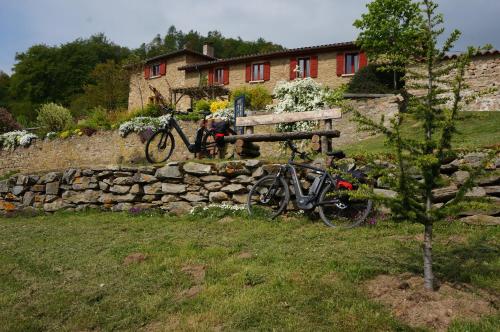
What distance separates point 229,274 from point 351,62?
2119 centimetres

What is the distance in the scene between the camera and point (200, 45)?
206ft

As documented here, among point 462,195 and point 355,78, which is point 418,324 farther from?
point 355,78

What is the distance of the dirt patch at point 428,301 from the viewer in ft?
10.9

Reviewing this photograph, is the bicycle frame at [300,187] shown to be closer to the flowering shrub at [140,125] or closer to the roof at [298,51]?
the flowering shrub at [140,125]

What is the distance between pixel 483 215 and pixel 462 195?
8.26 ft

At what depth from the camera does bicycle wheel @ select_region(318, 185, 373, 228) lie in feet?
19.8

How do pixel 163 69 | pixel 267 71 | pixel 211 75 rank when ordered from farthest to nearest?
pixel 163 69, pixel 211 75, pixel 267 71

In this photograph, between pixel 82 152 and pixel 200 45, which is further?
pixel 200 45

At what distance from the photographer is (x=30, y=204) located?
9.16m

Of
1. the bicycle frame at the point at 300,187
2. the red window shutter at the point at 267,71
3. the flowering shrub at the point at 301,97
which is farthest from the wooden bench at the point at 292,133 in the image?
the red window shutter at the point at 267,71

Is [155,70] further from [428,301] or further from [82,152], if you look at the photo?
[428,301]

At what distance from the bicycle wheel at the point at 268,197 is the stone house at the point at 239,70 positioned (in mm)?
14430

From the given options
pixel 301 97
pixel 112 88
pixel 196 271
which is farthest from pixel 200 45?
pixel 196 271

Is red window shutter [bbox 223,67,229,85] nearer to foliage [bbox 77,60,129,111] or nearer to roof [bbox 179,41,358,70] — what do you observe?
roof [bbox 179,41,358,70]
